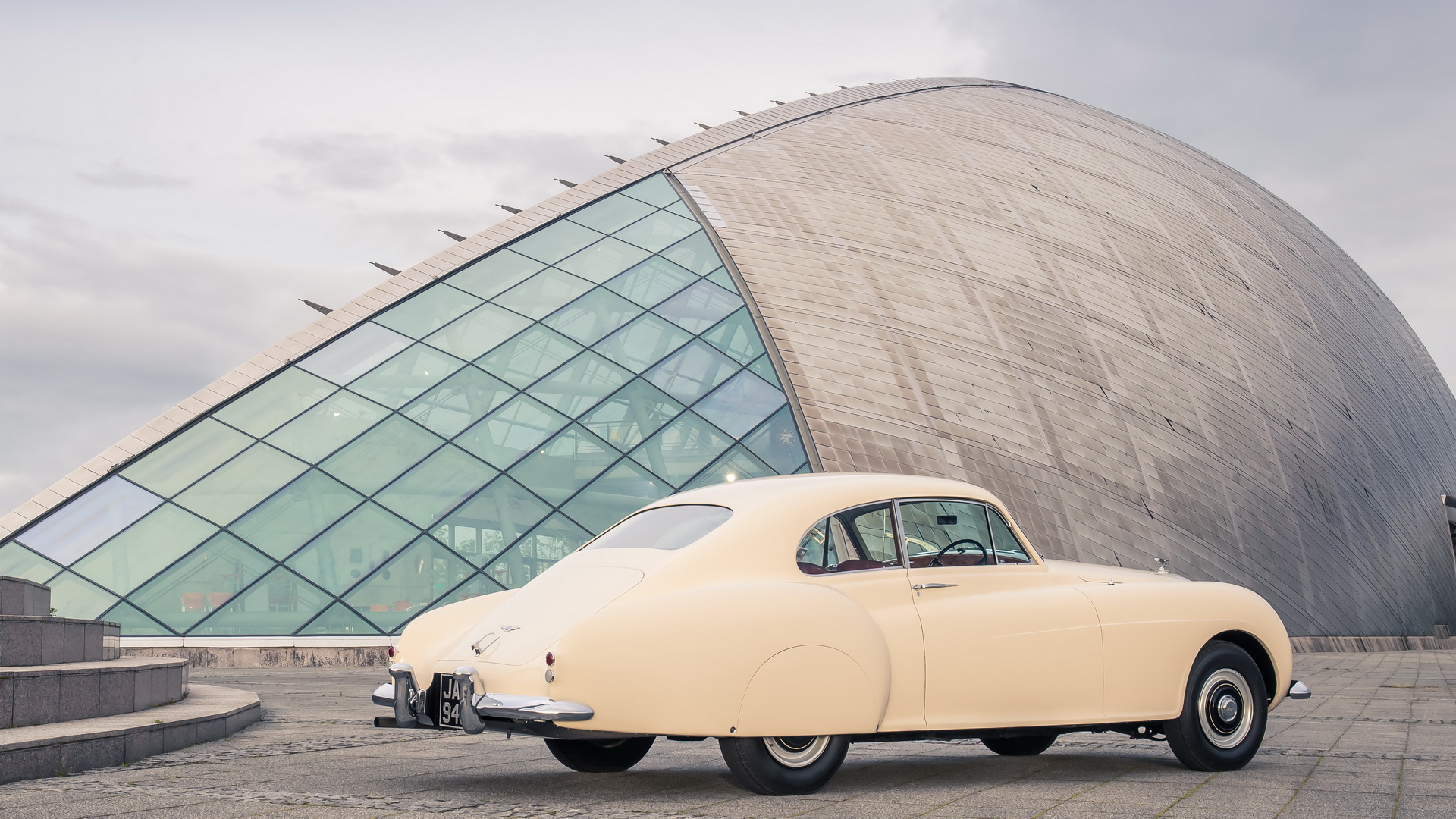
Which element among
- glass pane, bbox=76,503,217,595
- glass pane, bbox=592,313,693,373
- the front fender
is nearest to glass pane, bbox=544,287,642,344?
glass pane, bbox=592,313,693,373

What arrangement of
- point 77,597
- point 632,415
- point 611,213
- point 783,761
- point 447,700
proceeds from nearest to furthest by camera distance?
point 783,761, point 447,700, point 77,597, point 632,415, point 611,213

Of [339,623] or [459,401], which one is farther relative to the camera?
[459,401]

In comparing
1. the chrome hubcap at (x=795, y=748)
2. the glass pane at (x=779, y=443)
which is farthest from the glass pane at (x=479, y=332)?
the chrome hubcap at (x=795, y=748)

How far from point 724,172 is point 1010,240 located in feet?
19.3

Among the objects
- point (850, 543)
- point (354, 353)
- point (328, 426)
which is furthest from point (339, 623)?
point (850, 543)

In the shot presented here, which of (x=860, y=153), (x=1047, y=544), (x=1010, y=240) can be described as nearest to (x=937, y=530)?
(x=1047, y=544)

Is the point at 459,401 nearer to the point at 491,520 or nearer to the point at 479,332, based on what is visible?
the point at 479,332

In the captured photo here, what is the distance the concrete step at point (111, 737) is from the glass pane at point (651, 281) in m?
11.5

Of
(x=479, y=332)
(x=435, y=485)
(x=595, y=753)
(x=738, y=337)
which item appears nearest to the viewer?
(x=595, y=753)

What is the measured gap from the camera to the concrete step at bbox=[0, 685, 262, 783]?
17.9 ft

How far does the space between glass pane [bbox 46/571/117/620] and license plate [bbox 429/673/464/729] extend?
1034 cm

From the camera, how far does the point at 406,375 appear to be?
1677 centimetres

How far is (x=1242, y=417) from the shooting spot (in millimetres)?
21984

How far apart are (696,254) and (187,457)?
8.91m
